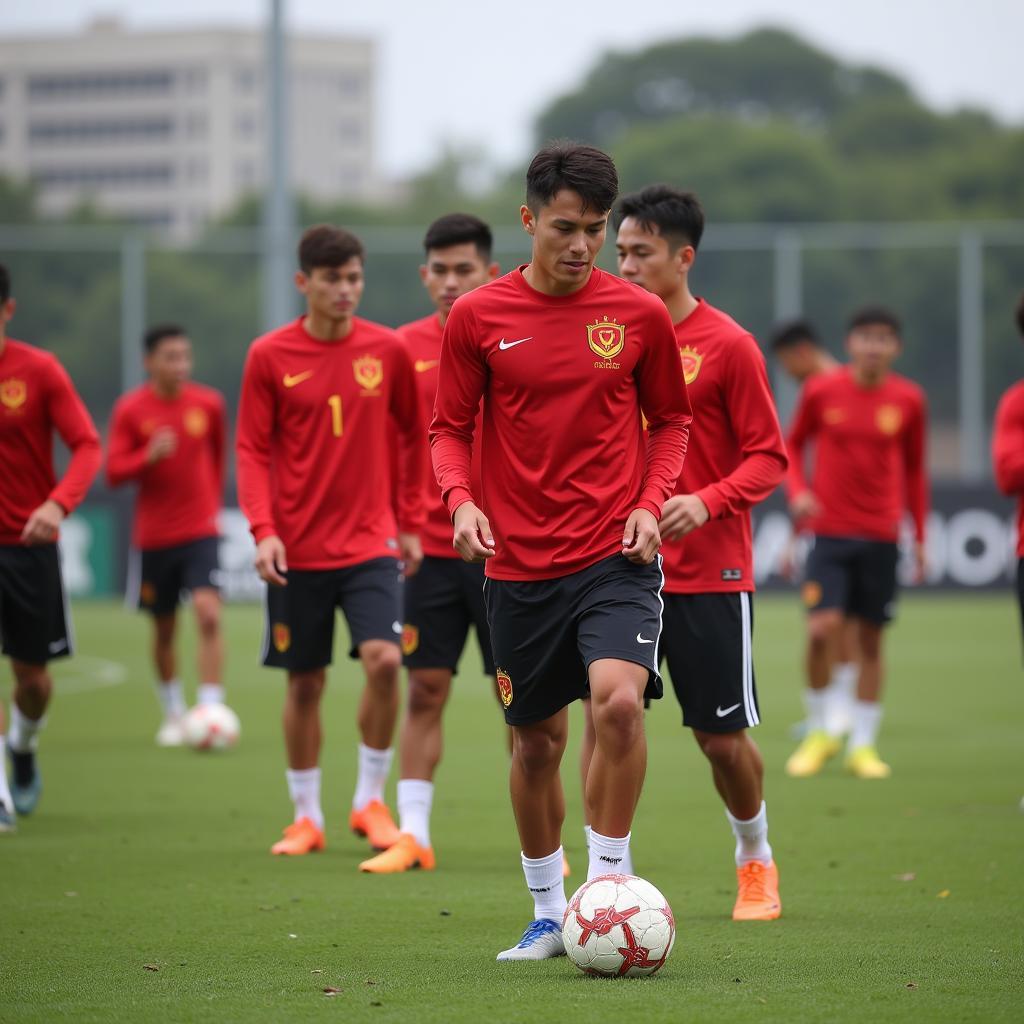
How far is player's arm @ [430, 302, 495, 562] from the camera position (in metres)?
5.74

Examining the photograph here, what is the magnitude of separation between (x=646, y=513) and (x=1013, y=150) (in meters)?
49.2

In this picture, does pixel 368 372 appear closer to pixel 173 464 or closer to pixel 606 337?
pixel 606 337

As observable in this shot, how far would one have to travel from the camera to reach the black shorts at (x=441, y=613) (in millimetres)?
8070

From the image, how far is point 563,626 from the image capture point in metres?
5.69

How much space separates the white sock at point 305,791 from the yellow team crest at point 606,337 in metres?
3.26

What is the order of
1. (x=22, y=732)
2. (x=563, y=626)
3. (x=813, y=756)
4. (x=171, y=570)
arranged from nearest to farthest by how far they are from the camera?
(x=563, y=626) < (x=22, y=732) < (x=813, y=756) < (x=171, y=570)

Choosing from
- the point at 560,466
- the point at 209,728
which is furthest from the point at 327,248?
the point at 209,728

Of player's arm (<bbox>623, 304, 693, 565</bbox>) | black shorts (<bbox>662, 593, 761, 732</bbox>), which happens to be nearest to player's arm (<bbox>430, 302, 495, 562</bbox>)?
player's arm (<bbox>623, 304, 693, 565</bbox>)

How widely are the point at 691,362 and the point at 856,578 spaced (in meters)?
5.18

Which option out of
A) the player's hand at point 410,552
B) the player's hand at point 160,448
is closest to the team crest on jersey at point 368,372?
the player's hand at point 410,552

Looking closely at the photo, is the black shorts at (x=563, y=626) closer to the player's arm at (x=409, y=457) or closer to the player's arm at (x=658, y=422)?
the player's arm at (x=658, y=422)

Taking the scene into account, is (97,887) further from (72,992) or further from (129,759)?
(129,759)

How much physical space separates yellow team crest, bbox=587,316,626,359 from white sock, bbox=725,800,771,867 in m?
1.92

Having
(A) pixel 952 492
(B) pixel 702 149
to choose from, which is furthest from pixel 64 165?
(A) pixel 952 492
